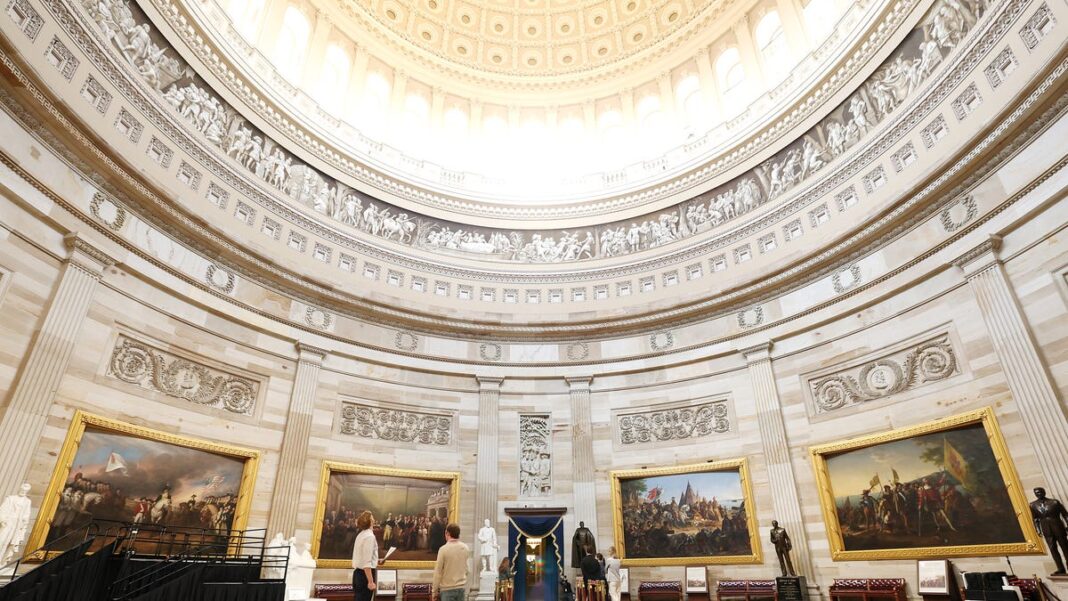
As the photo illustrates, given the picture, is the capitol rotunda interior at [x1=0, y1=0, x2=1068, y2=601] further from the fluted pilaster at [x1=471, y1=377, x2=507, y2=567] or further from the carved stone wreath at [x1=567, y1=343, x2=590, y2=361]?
the carved stone wreath at [x1=567, y1=343, x2=590, y2=361]

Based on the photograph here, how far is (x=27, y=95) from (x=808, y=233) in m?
19.0

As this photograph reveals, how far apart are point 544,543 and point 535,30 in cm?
2266

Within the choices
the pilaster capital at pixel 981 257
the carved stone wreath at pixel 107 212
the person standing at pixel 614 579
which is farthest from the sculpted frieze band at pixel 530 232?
the person standing at pixel 614 579

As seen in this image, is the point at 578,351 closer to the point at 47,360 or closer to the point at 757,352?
the point at 757,352

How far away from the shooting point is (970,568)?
39.3 ft

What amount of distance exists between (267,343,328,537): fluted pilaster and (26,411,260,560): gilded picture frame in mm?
688

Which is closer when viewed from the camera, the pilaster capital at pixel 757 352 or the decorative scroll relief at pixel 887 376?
the decorative scroll relief at pixel 887 376

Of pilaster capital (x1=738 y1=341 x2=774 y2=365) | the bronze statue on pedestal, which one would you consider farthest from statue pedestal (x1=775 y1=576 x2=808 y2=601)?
pilaster capital (x1=738 y1=341 x2=774 y2=365)

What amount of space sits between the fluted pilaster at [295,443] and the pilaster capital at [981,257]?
16.5 meters

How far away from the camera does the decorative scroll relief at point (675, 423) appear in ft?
57.7

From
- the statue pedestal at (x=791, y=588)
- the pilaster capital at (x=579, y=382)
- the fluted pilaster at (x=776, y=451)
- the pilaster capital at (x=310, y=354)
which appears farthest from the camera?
the pilaster capital at (x=579, y=382)

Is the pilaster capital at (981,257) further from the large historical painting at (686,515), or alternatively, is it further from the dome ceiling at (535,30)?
the dome ceiling at (535,30)

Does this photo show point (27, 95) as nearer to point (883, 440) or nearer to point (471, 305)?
point (471, 305)

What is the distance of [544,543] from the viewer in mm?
17734
